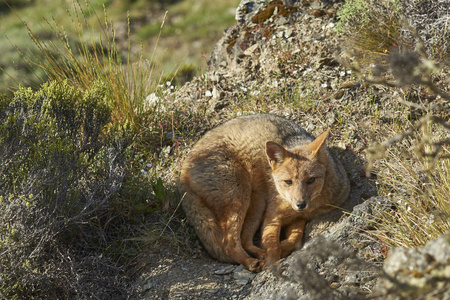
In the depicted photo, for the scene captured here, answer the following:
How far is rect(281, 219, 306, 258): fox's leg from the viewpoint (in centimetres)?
473

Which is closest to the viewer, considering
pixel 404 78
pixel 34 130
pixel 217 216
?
pixel 404 78

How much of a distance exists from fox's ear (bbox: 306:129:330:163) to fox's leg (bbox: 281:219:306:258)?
0.72 m

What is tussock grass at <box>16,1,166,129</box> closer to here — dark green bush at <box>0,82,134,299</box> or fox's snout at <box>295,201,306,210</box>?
dark green bush at <box>0,82,134,299</box>

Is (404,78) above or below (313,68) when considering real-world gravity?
above

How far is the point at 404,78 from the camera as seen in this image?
2318 mm

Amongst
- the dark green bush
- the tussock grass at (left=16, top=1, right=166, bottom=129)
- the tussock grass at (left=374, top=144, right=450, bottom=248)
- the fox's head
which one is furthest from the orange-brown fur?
the tussock grass at (left=16, top=1, right=166, bottom=129)

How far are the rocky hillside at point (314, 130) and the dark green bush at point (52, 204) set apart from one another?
1.91ft

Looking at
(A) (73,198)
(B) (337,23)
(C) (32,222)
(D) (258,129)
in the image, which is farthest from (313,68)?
(C) (32,222)

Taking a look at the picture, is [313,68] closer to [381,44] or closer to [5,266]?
[381,44]

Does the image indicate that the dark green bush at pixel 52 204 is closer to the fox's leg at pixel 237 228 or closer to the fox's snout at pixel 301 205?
the fox's leg at pixel 237 228

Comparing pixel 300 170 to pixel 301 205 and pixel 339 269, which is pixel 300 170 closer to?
pixel 301 205

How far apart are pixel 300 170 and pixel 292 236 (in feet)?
2.38

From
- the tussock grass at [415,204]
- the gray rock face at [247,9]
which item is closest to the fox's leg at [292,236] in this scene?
Result: the tussock grass at [415,204]

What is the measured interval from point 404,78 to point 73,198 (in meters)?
3.28
